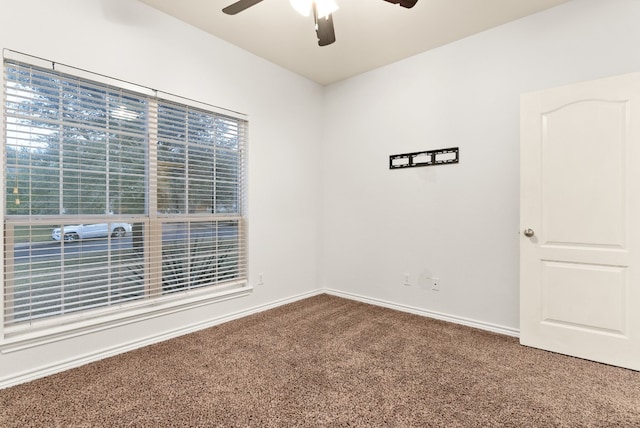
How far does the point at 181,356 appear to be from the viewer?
246 cm

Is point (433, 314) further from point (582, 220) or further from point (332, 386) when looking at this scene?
point (332, 386)

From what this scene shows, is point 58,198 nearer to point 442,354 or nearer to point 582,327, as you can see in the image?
point 442,354

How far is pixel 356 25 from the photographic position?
2.88 meters

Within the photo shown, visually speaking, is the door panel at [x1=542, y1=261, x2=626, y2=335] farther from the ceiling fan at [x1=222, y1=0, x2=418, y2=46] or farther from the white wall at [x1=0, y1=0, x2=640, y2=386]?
the ceiling fan at [x1=222, y1=0, x2=418, y2=46]

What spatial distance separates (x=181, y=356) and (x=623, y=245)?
331 cm

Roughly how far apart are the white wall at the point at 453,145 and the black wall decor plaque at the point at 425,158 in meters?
0.06

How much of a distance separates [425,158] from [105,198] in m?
2.92

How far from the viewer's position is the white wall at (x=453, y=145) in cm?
259

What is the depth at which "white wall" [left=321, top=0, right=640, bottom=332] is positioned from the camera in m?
2.59

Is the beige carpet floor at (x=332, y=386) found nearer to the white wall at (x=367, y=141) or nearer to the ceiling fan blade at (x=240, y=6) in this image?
the white wall at (x=367, y=141)

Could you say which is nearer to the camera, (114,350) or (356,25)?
(114,350)

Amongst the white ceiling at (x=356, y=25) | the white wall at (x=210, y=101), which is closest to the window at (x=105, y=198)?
the white wall at (x=210, y=101)

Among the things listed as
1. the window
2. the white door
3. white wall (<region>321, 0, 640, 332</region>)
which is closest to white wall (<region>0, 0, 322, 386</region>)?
the window

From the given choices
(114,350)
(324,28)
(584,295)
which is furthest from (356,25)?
(114,350)
